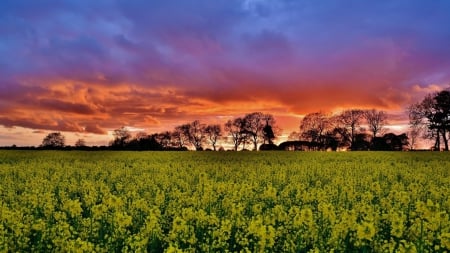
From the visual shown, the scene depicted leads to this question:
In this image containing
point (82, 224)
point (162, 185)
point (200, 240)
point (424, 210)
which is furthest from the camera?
point (162, 185)

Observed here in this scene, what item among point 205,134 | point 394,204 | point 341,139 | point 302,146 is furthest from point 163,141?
point 394,204

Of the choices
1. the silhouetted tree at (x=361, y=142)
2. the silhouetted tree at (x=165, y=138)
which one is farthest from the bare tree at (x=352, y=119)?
the silhouetted tree at (x=165, y=138)

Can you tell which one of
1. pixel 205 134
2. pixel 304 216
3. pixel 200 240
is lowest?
pixel 200 240

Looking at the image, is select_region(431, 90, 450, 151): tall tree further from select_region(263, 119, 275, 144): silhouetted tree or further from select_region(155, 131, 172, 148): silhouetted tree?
select_region(155, 131, 172, 148): silhouetted tree

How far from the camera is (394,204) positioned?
10.2 m

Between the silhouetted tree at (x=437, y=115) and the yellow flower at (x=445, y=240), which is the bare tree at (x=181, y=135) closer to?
the silhouetted tree at (x=437, y=115)

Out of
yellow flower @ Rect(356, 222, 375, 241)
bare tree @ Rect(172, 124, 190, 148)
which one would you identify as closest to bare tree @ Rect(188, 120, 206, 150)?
bare tree @ Rect(172, 124, 190, 148)

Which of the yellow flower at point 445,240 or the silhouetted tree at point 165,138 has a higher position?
the silhouetted tree at point 165,138

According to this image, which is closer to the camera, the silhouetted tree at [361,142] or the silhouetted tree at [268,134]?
the silhouetted tree at [361,142]

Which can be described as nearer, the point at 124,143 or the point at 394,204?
the point at 394,204

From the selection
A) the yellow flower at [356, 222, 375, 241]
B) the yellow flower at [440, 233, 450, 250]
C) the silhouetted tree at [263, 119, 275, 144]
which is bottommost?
the yellow flower at [440, 233, 450, 250]

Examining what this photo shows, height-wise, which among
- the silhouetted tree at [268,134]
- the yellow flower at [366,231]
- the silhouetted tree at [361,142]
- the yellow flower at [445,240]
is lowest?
the yellow flower at [445,240]

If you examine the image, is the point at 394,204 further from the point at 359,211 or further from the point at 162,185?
the point at 162,185

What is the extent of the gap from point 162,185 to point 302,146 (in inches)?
2670
